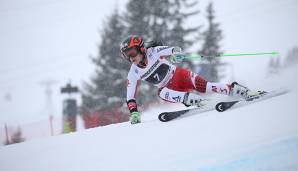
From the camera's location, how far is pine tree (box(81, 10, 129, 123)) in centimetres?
2342

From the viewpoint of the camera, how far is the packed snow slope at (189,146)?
4484mm

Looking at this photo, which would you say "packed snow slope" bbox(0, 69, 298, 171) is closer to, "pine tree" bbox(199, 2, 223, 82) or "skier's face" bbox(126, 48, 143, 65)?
"skier's face" bbox(126, 48, 143, 65)

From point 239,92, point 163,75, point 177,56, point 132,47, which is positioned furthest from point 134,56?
point 239,92

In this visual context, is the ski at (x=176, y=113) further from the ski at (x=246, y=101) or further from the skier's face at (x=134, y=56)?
the skier's face at (x=134, y=56)

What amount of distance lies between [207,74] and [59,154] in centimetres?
1686

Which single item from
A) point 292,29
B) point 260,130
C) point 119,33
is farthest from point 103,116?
point 292,29

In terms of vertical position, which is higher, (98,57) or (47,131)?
(98,57)

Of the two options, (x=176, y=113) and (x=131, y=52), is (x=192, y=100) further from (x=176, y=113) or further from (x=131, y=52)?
(x=131, y=52)

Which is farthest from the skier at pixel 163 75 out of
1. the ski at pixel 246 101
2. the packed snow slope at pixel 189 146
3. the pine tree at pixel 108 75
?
the pine tree at pixel 108 75

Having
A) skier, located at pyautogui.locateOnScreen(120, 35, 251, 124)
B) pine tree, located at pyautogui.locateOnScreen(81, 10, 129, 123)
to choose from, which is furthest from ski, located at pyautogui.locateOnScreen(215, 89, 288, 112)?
pine tree, located at pyautogui.locateOnScreen(81, 10, 129, 123)

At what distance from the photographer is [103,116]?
645 inches

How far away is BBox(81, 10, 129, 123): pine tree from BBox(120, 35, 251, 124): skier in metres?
14.7

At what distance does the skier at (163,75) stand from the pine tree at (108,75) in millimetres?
14747

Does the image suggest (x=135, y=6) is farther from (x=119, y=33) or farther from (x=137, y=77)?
(x=137, y=77)
